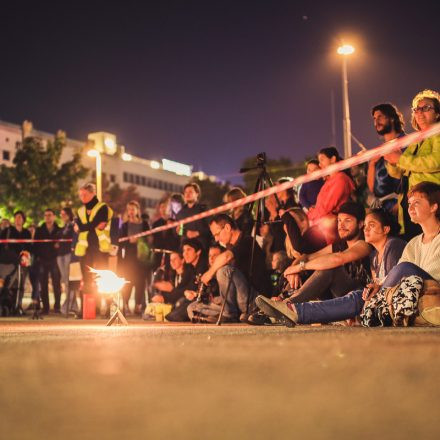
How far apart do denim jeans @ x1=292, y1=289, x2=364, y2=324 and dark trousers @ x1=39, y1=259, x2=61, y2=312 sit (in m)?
8.14

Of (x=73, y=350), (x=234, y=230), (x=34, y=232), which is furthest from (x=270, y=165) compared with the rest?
(x=73, y=350)

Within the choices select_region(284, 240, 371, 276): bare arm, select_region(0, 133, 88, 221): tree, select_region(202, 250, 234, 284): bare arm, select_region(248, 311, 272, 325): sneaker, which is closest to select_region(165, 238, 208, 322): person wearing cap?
select_region(202, 250, 234, 284): bare arm

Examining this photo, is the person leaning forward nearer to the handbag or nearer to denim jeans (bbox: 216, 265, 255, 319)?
denim jeans (bbox: 216, 265, 255, 319)

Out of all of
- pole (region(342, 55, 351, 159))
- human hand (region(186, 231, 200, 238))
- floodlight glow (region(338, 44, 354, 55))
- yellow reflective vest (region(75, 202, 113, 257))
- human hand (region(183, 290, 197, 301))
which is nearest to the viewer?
human hand (region(183, 290, 197, 301))

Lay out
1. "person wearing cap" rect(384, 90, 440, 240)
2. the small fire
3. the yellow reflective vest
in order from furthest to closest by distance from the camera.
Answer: the yellow reflective vest < the small fire < "person wearing cap" rect(384, 90, 440, 240)

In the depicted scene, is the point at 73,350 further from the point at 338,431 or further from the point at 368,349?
the point at 338,431

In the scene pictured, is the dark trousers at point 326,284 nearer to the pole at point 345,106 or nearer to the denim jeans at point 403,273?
the denim jeans at point 403,273

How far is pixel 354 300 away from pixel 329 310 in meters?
0.23

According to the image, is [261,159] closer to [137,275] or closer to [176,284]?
[176,284]

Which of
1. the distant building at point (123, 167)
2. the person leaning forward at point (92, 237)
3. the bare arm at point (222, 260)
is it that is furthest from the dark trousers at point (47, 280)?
the distant building at point (123, 167)

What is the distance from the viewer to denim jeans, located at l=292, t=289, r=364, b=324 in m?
5.96

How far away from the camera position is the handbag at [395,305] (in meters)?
5.33

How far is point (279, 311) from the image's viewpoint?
19.5 ft

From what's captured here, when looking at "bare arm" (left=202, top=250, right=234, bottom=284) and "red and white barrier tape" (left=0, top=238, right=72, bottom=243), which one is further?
"red and white barrier tape" (left=0, top=238, right=72, bottom=243)
